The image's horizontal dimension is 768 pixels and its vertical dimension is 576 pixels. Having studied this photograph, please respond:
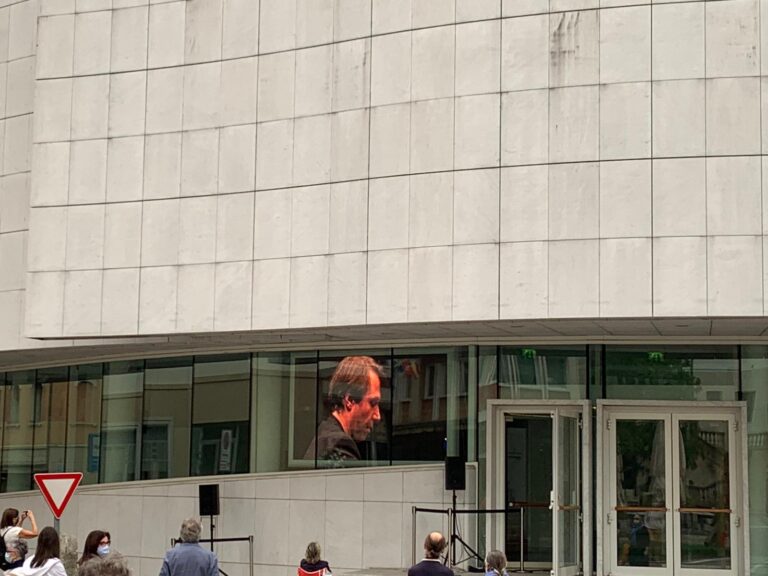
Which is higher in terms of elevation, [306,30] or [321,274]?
[306,30]

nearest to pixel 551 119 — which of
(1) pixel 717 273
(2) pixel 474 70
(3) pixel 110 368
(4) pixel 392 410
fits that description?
(2) pixel 474 70

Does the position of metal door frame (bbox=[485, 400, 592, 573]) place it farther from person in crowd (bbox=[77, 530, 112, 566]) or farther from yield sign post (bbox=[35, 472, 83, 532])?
person in crowd (bbox=[77, 530, 112, 566])

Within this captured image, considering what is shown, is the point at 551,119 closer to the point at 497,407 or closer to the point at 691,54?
the point at 691,54

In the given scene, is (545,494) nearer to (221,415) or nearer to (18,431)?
(221,415)

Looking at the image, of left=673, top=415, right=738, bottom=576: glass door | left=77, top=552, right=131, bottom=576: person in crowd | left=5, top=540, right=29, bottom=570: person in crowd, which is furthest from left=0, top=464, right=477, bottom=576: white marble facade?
left=77, top=552, right=131, bottom=576: person in crowd

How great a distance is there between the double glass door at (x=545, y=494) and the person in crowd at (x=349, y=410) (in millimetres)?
2974

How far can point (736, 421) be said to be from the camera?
2188 cm

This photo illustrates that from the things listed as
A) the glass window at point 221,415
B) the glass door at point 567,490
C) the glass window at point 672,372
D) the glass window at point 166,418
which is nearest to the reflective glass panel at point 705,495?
the glass window at point 672,372

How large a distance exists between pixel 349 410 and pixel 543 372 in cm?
390

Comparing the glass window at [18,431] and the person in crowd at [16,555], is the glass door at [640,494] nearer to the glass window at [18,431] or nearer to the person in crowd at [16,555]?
the person in crowd at [16,555]

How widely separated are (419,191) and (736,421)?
265 inches

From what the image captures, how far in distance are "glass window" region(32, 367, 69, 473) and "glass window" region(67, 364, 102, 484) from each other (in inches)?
8.8

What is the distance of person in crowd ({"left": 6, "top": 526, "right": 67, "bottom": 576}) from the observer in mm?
11859

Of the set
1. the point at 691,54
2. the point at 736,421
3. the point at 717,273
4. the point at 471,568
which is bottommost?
the point at 471,568
